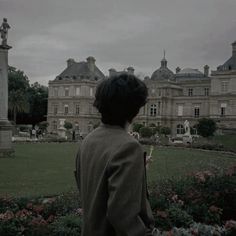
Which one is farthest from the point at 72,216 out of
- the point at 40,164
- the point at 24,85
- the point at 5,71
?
the point at 24,85

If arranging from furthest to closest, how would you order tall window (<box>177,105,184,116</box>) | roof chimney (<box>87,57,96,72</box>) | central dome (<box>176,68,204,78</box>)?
roof chimney (<box>87,57,96,72</box>) < central dome (<box>176,68,204,78</box>) < tall window (<box>177,105,184,116</box>)

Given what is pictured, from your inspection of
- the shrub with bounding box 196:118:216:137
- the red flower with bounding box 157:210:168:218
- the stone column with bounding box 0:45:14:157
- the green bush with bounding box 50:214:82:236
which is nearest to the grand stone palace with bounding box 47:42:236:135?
the shrub with bounding box 196:118:216:137

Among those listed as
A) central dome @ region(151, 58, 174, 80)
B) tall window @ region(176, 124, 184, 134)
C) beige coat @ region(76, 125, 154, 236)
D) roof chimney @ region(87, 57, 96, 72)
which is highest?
roof chimney @ region(87, 57, 96, 72)

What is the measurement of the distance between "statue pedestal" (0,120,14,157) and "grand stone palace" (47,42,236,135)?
3556cm

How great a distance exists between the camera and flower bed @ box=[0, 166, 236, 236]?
504cm

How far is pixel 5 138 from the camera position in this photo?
689 inches

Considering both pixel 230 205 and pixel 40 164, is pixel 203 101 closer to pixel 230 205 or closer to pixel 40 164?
pixel 40 164

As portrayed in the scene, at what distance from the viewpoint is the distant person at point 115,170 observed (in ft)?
6.97

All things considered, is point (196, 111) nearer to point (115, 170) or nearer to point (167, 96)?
point (167, 96)

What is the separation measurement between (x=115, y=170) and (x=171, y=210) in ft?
13.0

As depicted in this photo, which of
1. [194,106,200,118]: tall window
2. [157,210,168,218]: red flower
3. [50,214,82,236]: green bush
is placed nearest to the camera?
[50,214,82,236]: green bush

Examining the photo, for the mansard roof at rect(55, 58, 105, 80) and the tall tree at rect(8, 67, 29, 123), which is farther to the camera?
the mansard roof at rect(55, 58, 105, 80)

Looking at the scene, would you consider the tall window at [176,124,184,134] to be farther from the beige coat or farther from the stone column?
the beige coat

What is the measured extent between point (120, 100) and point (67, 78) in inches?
2885
